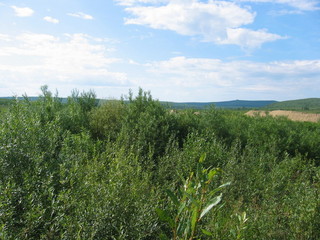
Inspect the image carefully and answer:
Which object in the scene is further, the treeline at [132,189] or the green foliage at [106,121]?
the green foliage at [106,121]

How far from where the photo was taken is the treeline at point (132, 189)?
2766 mm

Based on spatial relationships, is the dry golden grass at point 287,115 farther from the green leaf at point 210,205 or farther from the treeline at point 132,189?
the green leaf at point 210,205

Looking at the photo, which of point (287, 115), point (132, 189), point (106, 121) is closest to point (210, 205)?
point (132, 189)

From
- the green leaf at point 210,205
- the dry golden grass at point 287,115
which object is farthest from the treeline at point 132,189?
the dry golden grass at point 287,115

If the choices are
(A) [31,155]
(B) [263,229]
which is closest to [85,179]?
(A) [31,155]

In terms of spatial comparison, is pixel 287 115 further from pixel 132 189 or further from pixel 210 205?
pixel 210 205

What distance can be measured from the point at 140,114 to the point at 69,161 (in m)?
4.16

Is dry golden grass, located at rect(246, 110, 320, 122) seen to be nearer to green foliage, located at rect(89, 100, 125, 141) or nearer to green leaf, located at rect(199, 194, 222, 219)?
green foliage, located at rect(89, 100, 125, 141)

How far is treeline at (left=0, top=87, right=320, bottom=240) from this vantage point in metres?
2.77

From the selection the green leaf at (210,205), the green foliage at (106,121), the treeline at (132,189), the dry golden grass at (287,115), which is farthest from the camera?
the dry golden grass at (287,115)

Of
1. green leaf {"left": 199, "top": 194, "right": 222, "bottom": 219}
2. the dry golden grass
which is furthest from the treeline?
the dry golden grass

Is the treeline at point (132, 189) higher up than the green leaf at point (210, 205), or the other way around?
the green leaf at point (210, 205)

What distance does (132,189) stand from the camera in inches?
153

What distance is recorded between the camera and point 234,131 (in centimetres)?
953
